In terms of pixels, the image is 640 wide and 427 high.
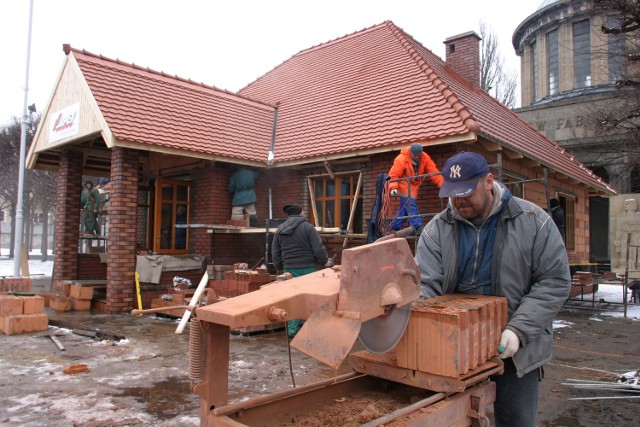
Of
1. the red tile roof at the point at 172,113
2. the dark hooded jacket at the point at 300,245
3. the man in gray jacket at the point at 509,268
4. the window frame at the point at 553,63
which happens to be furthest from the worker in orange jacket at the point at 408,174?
the window frame at the point at 553,63

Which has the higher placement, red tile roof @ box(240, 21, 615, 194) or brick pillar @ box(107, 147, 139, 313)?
red tile roof @ box(240, 21, 615, 194)

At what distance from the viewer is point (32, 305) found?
786 cm

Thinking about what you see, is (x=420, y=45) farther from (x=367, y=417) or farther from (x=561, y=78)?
(x=561, y=78)

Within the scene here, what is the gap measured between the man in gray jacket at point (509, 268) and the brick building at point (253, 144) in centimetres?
579

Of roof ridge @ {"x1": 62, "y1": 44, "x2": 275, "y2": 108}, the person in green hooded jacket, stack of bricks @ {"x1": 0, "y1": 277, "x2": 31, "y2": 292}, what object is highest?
roof ridge @ {"x1": 62, "y1": 44, "x2": 275, "y2": 108}

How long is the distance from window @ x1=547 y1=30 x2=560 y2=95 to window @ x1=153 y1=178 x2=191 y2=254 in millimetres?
24489

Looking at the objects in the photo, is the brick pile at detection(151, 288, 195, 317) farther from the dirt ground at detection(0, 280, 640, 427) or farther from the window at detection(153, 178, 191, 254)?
the window at detection(153, 178, 191, 254)

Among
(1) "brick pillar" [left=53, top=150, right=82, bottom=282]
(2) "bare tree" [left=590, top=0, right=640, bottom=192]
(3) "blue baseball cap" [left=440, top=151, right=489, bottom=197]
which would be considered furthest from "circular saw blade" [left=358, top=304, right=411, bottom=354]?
(2) "bare tree" [left=590, top=0, right=640, bottom=192]

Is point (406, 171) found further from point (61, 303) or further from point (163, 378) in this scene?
point (61, 303)

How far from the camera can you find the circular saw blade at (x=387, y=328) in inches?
91.1

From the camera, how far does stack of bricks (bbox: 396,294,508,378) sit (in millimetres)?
2228

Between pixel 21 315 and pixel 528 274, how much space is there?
7840 millimetres

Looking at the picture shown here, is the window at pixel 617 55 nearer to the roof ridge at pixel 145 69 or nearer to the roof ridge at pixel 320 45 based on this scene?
the roof ridge at pixel 320 45

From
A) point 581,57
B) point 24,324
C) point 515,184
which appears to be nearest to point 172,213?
point 24,324
